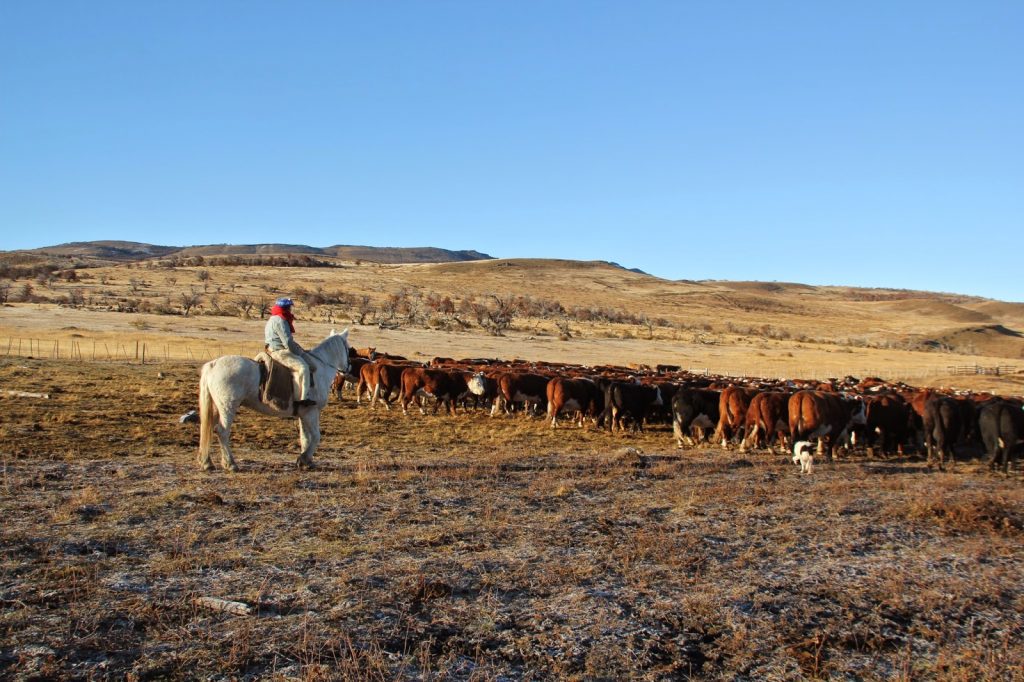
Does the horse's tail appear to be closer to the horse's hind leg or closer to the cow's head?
the horse's hind leg

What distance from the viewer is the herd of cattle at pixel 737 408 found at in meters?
15.2

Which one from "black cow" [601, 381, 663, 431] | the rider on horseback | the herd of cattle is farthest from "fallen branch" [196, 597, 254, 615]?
"black cow" [601, 381, 663, 431]

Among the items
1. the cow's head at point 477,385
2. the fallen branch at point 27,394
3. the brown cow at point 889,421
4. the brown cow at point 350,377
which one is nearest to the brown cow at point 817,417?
the brown cow at point 889,421

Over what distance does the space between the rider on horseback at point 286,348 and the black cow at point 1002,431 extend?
12.5 m

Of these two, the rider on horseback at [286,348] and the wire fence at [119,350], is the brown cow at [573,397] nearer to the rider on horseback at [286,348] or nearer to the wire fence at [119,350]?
the rider on horseback at [286,348]

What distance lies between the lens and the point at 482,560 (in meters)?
7.00

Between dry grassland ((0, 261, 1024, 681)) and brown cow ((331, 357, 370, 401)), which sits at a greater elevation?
brown cow ((331, 357, 370, 401))

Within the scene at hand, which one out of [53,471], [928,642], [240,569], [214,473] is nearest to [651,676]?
[928,642]

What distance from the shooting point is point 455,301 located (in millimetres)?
79125

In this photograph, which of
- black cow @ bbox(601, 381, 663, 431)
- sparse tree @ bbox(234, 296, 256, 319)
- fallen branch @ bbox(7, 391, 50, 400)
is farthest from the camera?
sparse tree @ bbox(234, 296, 256, 319)

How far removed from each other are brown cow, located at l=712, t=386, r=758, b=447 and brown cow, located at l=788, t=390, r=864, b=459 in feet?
4.12

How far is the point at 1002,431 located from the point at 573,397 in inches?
358

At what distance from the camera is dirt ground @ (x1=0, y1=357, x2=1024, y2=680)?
16.8 ft

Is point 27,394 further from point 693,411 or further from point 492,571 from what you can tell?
point 492,571
